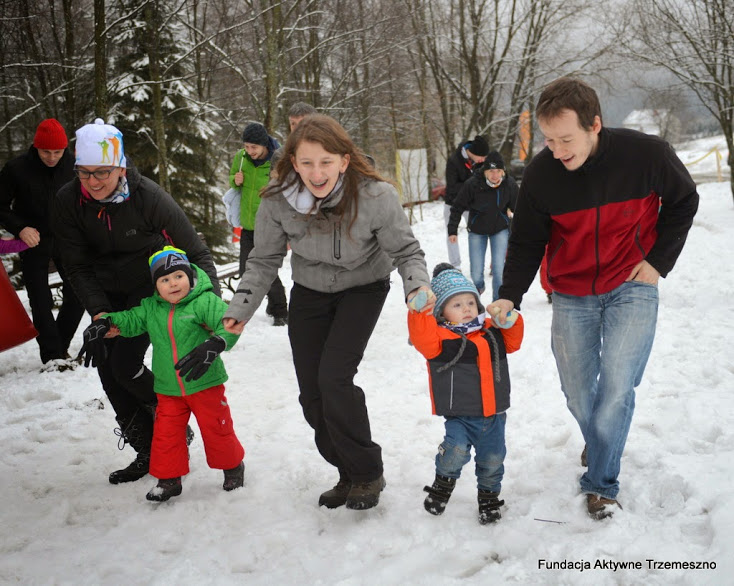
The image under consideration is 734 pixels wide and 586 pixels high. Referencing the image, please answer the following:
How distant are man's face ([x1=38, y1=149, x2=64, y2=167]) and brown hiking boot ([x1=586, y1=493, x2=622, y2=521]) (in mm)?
5405

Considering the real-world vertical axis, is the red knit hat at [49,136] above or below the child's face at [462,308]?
above

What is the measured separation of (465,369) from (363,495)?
0.89m

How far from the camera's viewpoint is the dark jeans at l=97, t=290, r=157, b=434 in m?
3.85

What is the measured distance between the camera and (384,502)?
11.7ft

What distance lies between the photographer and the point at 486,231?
27.0ft

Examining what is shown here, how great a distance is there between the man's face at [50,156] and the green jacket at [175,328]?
116 inches

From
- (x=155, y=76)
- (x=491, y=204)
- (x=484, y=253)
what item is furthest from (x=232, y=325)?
(x=155, y=76)

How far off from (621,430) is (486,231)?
5387 millimetres

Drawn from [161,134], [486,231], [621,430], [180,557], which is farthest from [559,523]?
[161,134]

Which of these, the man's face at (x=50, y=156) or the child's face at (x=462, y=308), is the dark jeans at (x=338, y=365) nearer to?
the child's face at (x=462, y=308)

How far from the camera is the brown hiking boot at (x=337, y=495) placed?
139 inches

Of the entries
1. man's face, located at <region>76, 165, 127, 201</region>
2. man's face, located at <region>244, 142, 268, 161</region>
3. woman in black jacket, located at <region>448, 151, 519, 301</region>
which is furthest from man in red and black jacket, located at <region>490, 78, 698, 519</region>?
woman in black jacket, located at <region>448, 151, 519, 301</region>

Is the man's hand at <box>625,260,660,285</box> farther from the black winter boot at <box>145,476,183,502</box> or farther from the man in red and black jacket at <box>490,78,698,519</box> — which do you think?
the black winter boot at <box>145,476,183,502</box>

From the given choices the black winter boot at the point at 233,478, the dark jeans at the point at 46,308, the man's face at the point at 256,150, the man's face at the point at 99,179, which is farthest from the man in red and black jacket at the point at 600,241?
the dark jeans at the point at 46,308
